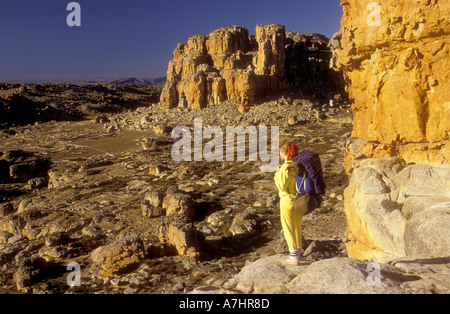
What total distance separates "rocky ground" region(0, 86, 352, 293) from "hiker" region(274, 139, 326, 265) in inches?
77.4

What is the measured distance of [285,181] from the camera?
5.31 m

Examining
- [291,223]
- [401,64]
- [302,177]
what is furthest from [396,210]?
[401,64]

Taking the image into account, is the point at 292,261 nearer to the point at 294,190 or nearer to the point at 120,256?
the point at 294,190

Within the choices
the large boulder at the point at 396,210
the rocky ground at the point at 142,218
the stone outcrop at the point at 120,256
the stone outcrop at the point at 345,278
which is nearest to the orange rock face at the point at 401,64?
the large boulder at the point at 396,210

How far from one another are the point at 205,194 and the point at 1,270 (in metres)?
10.6

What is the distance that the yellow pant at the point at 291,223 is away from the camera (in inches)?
214

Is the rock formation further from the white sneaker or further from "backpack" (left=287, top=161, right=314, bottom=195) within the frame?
"backpack" (left=287, top=161, right=314, bottom=195)

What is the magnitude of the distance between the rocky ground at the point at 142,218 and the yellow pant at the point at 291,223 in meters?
1.92

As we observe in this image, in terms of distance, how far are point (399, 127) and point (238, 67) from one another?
45658 mm

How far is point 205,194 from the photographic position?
19250 mm

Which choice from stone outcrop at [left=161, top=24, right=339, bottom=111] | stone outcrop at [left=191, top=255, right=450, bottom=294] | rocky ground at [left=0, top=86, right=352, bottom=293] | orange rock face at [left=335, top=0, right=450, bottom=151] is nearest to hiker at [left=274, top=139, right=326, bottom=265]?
stone outcrop at [left=191, top=255, right=450, bottom=294]

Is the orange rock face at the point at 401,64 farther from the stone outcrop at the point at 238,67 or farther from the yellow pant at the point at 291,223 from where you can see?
the stone outcrop at the point at 238,67
